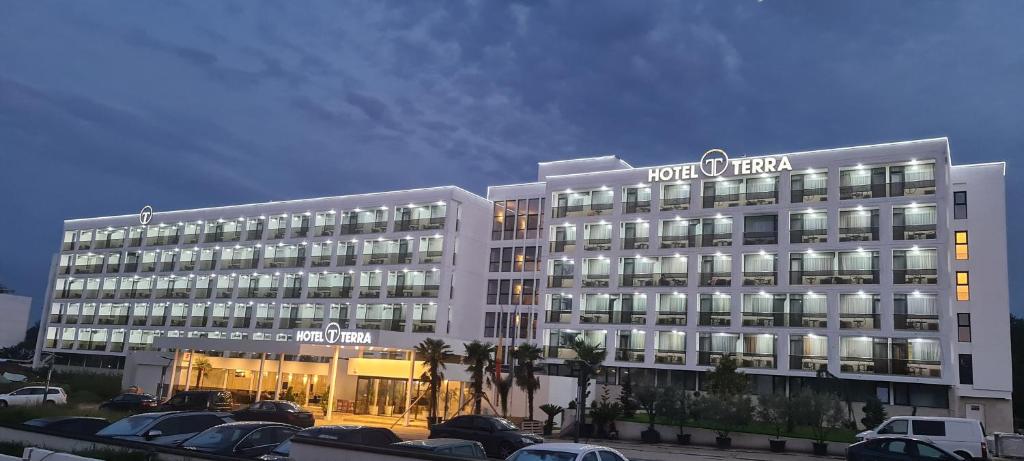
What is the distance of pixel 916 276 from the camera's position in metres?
59.3

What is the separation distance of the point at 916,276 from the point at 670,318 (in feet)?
62.1

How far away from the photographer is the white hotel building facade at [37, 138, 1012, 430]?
196 feet

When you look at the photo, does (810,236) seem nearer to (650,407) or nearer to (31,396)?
(650,407)

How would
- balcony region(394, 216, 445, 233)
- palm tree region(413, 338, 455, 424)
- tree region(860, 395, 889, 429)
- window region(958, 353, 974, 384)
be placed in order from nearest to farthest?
tree region(860, 395, 889, 429) → palm tree region(413, 338, 455, 424) → window region(958, 353, 974, 384) → balcony region(394, 216, 445, 233)

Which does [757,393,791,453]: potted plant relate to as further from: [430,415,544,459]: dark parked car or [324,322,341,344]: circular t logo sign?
[324,322,341,344]: circular t logo sign

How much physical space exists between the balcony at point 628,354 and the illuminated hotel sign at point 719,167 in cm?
1469

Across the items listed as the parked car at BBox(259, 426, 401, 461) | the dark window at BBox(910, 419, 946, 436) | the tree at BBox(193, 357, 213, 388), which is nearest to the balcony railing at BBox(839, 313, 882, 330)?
the dark window at BBox(910, 419, 946, 436)

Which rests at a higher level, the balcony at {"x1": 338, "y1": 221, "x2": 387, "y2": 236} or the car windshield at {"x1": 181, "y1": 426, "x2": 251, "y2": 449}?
the balcony at {"x1": 338, "y1": 221, "x2": 387, "y2": 236}

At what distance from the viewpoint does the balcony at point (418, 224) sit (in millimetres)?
82688

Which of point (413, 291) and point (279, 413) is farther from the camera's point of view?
point (413, 291)

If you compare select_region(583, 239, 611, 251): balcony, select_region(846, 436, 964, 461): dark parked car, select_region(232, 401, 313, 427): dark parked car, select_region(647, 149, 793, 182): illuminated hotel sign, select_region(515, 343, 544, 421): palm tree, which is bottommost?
select_region(232, 401, 313, 427): dark parked car

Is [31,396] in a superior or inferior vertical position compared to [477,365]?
inferior

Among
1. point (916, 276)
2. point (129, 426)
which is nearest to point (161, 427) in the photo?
point (129, 426)

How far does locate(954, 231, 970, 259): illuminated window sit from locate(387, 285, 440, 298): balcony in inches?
1798
